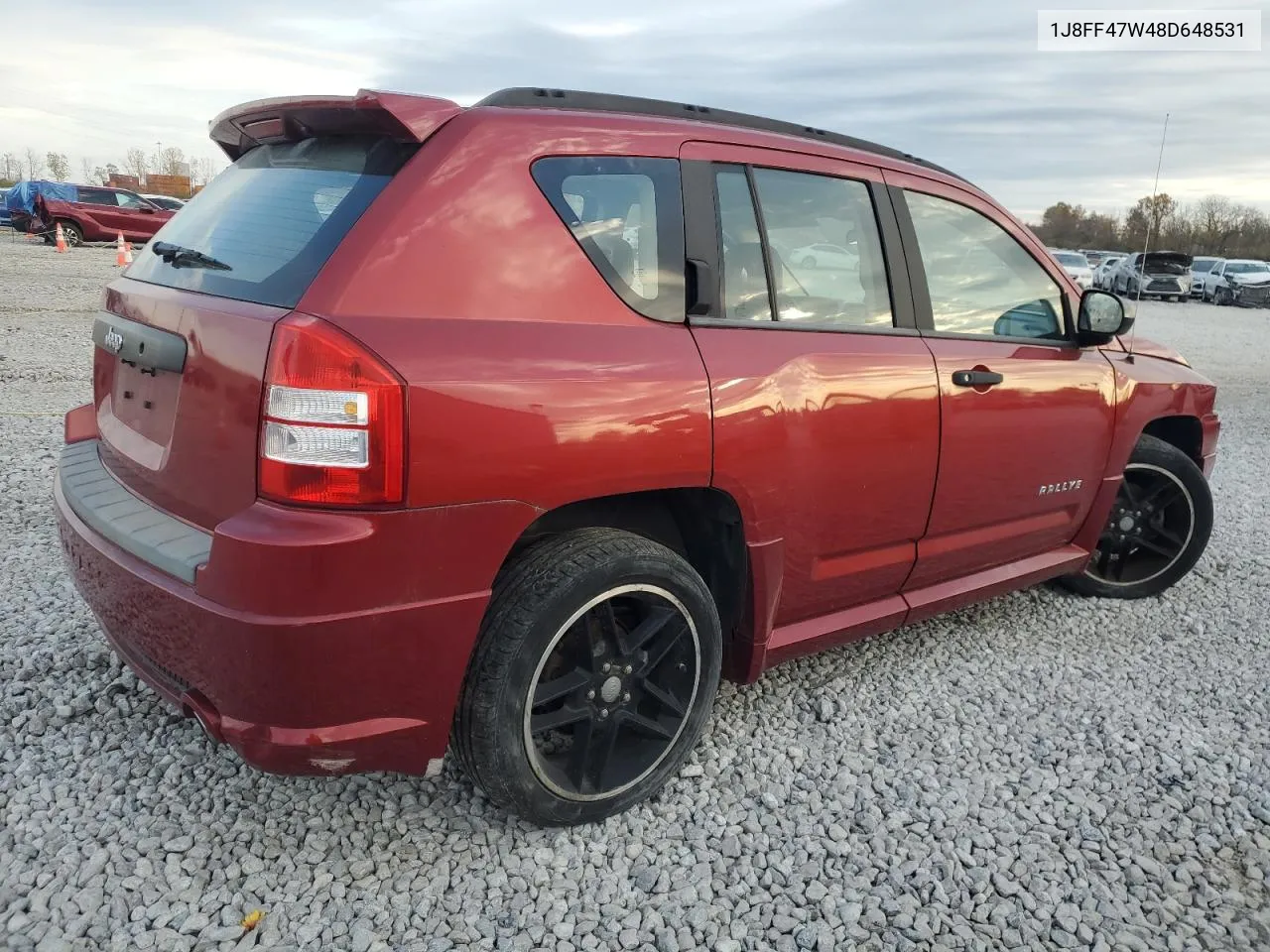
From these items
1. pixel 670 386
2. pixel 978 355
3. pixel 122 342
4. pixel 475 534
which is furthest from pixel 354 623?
pixel 978 355

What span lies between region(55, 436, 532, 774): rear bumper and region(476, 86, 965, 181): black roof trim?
111 cm

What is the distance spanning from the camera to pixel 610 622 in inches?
100

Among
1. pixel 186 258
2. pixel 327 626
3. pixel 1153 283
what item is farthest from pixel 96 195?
pixel 1153 283

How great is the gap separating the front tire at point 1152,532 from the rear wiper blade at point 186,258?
12.4ft

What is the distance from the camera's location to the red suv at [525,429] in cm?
204

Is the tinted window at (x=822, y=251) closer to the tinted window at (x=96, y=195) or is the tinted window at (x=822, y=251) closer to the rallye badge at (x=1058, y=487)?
the rallye badge at (x=1058, y=487)

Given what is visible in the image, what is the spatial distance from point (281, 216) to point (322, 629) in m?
1.07

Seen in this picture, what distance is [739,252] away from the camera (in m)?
2.76

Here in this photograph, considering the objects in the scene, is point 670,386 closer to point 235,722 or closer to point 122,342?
point 235,722

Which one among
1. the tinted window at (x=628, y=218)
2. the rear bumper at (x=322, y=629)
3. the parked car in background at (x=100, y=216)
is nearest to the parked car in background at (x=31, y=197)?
the parked car in background at (x=100, y=216)

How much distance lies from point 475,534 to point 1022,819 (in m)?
1.80

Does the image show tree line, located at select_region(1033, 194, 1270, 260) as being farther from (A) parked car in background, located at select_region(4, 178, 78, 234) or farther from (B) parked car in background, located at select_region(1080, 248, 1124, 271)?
(A) parked car in background, located at select_region(4, 178, 78, 234)

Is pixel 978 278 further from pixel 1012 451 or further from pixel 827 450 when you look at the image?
pixel 827 450

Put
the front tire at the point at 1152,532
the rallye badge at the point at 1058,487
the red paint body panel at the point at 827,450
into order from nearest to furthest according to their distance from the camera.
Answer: the red paint body panel at the point at 827,450 → the rallye badge at the point at 1058,487 → the front tire at the point at 1152,532
